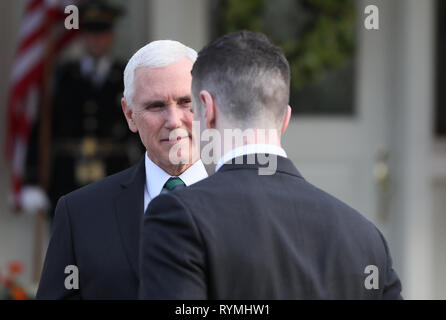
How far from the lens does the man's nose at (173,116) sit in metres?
1.68

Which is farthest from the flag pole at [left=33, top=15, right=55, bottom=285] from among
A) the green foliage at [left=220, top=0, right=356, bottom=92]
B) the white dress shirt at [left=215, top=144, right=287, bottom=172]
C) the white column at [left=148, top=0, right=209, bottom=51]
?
the white dress shirt at [left=215, top=144, right=287, bottom=172]

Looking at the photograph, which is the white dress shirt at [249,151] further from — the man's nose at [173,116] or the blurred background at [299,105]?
the blurred background at [299,105]

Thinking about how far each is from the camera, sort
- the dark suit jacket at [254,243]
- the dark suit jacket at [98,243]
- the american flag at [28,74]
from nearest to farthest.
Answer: the dark suit jacket at [254,243] < the dark suit jacket at [98,243] < the american flag at [28,74]

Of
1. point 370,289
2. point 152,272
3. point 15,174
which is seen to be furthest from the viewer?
point 15,174

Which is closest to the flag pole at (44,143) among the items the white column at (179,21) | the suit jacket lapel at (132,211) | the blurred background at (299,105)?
the blurred background at (299,105)

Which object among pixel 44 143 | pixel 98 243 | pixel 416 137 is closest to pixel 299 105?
pixel 416 137

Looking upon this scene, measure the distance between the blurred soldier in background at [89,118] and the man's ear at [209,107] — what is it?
9.77 feet

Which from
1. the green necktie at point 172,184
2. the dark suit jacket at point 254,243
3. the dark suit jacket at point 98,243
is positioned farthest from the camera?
the green necktie at point 172,184

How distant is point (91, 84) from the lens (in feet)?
14.3

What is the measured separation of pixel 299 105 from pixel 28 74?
1.46 m

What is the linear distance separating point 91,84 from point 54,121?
0.96ft

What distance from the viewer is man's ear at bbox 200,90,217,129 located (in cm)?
140
